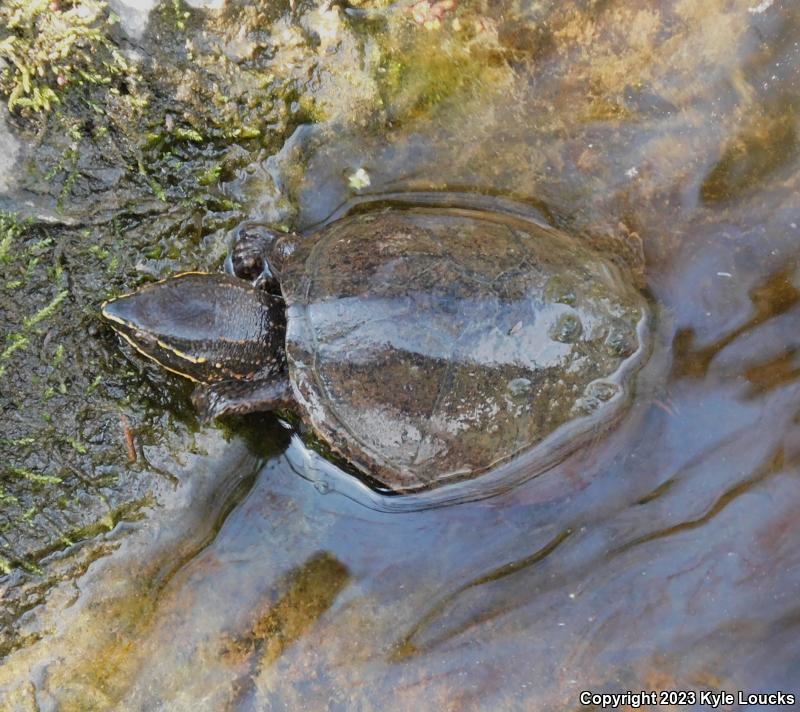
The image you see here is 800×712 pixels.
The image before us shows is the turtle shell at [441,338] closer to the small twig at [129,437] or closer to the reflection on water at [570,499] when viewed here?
the reflection on water at [570,499]

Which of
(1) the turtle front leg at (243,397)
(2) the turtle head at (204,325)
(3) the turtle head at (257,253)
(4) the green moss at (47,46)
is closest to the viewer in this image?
(4) the green moss at (47,46)

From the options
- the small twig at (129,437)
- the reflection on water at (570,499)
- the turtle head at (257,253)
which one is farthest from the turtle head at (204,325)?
the reflection on water at (570,499)

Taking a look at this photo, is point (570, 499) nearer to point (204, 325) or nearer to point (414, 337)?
point (414, 337)

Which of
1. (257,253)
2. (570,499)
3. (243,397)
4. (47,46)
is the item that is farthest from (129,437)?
(570,499)

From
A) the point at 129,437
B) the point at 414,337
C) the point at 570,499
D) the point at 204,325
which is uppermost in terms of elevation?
the point at 414,337

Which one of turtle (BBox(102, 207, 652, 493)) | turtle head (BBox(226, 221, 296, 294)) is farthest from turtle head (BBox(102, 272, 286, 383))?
turtle head (BBox(226, 221, 296, 294))

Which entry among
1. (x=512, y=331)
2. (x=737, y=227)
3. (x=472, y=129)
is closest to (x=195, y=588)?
(x=512, y=331)

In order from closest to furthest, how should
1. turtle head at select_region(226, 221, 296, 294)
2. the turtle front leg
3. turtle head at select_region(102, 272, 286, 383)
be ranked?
turtle head at select_region(102, 272, 286, 383), the turtle front leg, turtle head at select_region(226, 221, 296, 294)

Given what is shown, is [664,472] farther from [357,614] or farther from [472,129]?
[472,129]

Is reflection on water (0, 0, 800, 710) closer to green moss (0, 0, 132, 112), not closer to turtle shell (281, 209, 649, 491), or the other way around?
turtle shell (281, 209, 649, 491)
